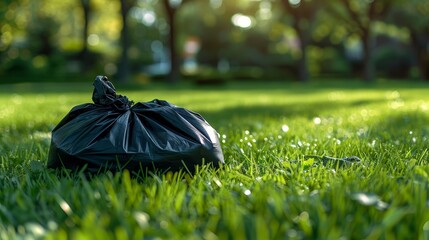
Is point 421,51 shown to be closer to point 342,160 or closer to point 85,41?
point 85,41

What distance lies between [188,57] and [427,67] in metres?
46.5

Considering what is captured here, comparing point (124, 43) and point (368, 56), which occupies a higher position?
point (124, 43)

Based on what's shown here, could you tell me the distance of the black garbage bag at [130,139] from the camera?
3104 millimetres

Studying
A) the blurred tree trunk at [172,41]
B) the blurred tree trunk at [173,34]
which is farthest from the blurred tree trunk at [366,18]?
the blurred tree trunk at [172,41]

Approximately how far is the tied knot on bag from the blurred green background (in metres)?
22.0

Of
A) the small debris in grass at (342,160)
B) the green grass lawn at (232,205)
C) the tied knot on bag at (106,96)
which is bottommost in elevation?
the small debris in grass at (342,160)

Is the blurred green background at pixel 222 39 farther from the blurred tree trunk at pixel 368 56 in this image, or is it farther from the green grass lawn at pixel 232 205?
the green grass lawn at pixel 232 205

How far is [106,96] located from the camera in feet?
11.5

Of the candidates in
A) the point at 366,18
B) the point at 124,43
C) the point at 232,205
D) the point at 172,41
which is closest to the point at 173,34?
the point at 172,41

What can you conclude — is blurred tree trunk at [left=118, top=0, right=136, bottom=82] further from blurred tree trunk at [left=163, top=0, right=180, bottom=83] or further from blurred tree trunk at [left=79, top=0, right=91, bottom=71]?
blurred tree trunk at [left=79, top=0, right=91, bottom=71]

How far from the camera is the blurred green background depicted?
97.7ft

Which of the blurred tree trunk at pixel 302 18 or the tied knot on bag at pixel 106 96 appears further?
the blurred tree trunk at pixel 302 18

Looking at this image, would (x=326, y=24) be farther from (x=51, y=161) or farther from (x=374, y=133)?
(x=51, y=161)

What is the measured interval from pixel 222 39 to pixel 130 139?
4908 centimetres
